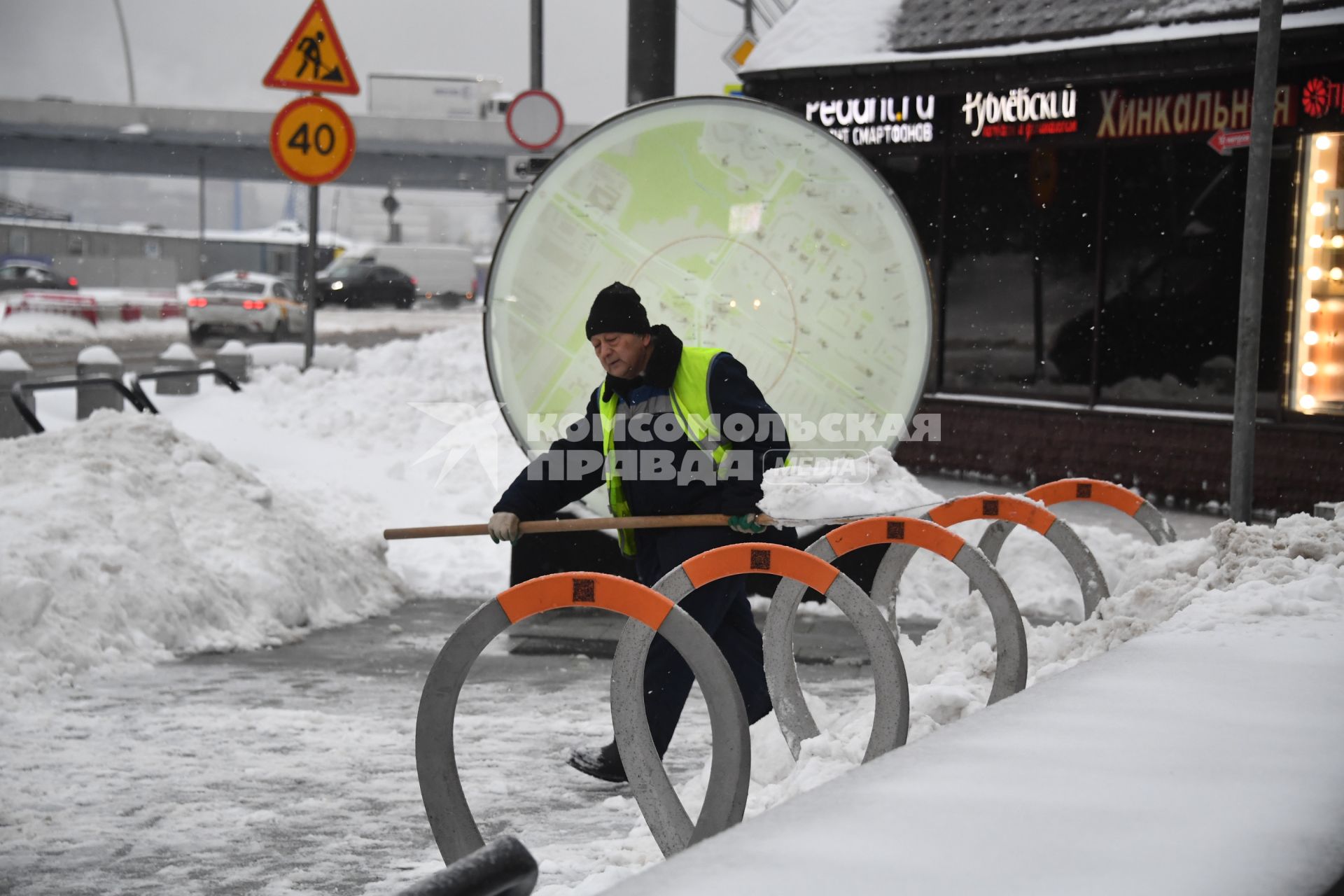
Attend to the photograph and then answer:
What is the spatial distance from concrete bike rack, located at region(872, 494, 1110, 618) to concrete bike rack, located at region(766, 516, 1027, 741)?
447 millimetres

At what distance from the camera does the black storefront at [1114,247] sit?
419 inches

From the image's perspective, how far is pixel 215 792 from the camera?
5145mm

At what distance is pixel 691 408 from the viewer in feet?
16.9

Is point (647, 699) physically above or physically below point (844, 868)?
below

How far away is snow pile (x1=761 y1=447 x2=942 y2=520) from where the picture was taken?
8.00 meters

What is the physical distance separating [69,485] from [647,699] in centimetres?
412

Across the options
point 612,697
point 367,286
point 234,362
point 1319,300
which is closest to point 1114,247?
point 1319,300

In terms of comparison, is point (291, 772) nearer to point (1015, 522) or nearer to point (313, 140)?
point (1015, 522)

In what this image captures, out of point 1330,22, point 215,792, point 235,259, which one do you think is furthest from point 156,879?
point 235,259

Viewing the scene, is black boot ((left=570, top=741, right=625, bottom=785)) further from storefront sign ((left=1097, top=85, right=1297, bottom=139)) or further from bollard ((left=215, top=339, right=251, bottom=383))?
bollard ((left=215, top=339, right=251, bottom=383))

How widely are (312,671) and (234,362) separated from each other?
9.32 metres

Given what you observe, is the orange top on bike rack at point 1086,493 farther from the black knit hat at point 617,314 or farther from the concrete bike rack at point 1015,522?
the black knit hat at point 617,314

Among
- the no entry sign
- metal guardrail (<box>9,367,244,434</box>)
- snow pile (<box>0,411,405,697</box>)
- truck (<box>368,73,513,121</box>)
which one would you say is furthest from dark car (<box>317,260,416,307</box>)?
snow pile (<box>0,411,405,697</box>)

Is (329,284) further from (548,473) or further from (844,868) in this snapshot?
(844,868)
